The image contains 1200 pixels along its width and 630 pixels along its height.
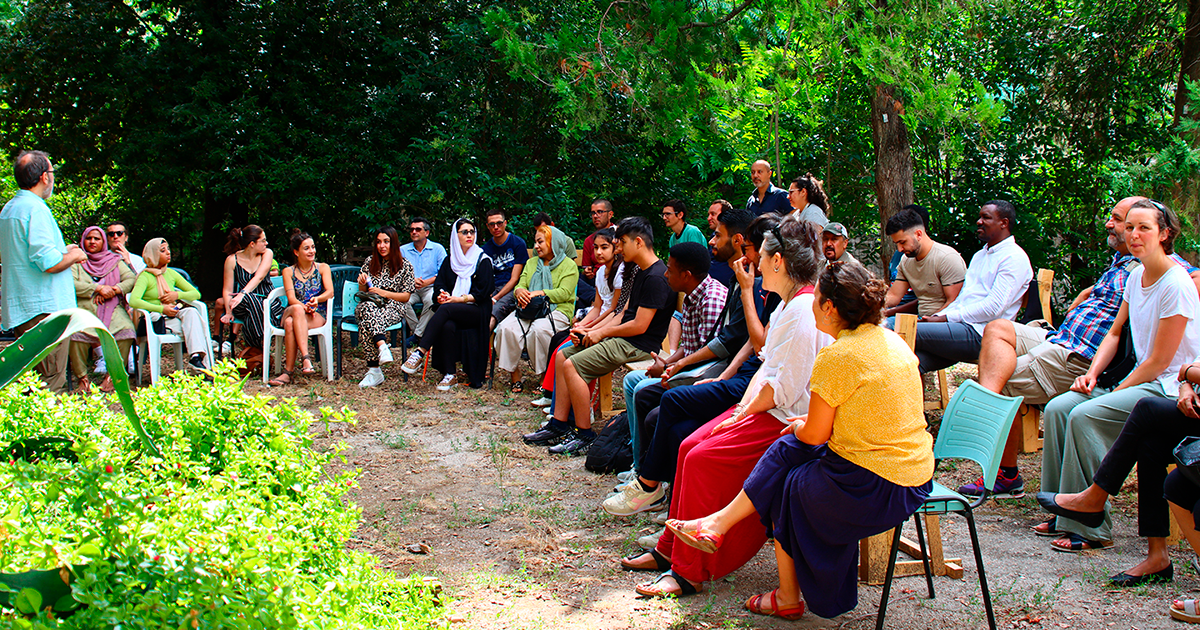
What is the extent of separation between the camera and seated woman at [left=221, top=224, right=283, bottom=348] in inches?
307

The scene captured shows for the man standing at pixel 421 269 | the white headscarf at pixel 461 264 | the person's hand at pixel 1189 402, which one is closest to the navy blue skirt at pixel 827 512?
the person's hand at pixel 1189 402

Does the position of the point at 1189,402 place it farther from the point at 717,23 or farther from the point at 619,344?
the point at 717,23

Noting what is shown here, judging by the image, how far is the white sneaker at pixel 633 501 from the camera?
415cm

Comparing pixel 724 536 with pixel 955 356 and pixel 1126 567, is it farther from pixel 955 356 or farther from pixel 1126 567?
pixel 955 356

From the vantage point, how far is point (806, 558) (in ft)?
9.13

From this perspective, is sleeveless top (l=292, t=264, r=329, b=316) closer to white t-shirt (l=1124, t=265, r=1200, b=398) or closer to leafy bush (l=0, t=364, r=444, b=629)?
leafy bush (l=0, t=364, r=444, b=629)

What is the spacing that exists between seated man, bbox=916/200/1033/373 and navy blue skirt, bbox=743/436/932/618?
2262 mm

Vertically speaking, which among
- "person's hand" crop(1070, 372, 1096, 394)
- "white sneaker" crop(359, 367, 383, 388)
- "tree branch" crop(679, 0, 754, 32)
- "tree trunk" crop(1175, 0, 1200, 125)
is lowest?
"white sneaker" crop(359, 367, 383, 388)

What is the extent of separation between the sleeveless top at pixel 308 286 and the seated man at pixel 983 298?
5.43m

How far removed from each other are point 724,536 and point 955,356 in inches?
97.2

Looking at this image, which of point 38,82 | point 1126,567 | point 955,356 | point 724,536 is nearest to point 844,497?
point 724,536

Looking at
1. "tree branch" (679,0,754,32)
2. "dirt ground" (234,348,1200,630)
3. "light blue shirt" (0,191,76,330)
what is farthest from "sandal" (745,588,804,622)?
Answer: "light blue shirt" (0,191,76,330)

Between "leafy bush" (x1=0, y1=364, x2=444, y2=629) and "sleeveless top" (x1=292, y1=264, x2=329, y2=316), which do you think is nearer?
"leafy bush" (x1=0, y1=364, x2=444, y2=629)

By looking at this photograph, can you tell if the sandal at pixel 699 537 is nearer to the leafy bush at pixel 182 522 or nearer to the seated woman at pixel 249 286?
the leafy bush at pixel 182 522
